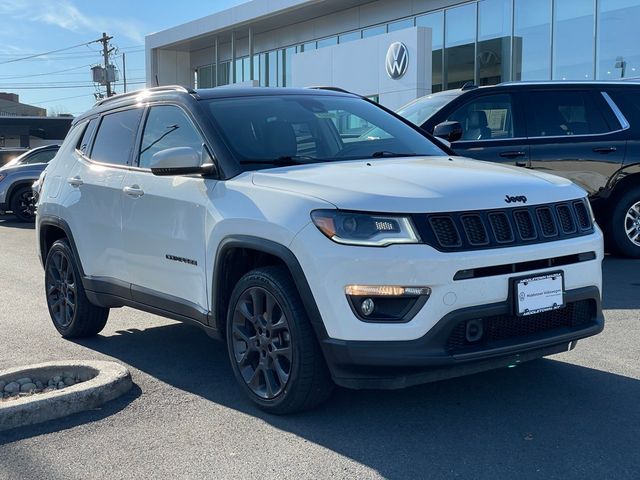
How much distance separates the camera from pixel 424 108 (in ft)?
28.6

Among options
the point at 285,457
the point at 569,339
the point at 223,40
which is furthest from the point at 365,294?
the point at 223,40

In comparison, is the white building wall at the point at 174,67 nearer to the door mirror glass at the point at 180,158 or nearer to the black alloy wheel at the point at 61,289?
the black alloy wheel at the point at 61,289

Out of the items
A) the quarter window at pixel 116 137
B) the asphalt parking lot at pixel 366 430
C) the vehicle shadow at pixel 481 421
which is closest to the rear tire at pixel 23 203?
the quarter window at pixel 116 137

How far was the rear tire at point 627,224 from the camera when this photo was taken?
8656mm

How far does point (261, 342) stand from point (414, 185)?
3.80ft

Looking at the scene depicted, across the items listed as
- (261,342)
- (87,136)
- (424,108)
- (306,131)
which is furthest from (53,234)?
(424,108)

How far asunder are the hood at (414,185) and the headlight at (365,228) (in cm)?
4

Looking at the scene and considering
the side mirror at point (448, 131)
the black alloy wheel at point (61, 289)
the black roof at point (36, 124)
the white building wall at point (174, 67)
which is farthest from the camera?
the black roof at point (36, 124)

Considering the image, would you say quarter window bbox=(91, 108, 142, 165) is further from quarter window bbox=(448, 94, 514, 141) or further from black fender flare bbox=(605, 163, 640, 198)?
black fender flare bbox=(605, 163, 640, 198)

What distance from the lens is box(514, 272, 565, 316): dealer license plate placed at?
3.60m

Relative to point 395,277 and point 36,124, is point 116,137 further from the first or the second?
point 36,124

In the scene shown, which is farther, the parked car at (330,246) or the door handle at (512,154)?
the door handle at (512,154)

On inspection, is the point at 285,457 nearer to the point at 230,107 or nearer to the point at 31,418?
the point at 31,418

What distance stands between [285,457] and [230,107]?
90.2 inches
